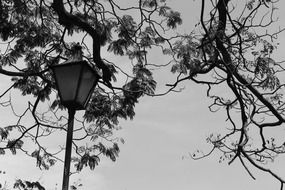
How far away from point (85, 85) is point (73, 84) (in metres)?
0.12

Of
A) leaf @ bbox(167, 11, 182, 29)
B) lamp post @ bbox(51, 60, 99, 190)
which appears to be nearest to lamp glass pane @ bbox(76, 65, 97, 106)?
lamp post @ bbox(51, 60, 99, 190)

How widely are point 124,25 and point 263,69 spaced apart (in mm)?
3447

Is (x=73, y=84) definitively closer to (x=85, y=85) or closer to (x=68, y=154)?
(x=85, y=85)

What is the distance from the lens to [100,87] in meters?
11.7

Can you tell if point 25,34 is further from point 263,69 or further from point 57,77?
point 57,77

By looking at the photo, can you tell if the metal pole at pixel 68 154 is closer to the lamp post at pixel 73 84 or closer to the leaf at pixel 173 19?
the lamp post at pixel 73 84

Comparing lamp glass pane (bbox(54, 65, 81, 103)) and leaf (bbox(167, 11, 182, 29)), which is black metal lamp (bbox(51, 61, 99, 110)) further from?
leaf (bbox(167, 11, 182, 29))

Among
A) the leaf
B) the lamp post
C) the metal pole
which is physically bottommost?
the metal pole

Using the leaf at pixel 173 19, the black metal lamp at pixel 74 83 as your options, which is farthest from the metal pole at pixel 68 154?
the leaf at pixel 173 19

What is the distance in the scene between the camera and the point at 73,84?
18.2 ft

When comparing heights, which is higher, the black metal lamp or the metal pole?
the black metal lamp

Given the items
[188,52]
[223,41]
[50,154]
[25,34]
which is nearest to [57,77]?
[223,41]

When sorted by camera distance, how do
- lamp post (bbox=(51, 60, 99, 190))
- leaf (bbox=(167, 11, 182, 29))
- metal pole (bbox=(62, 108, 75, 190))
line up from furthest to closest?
leaf (bbox=(167, 11, 182, 29))
lamp post (bbox=(51, 60, 99, 190))
metal pole (bbox=(62, 108, 75, 190))

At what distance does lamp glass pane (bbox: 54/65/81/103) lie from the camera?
554 cm
